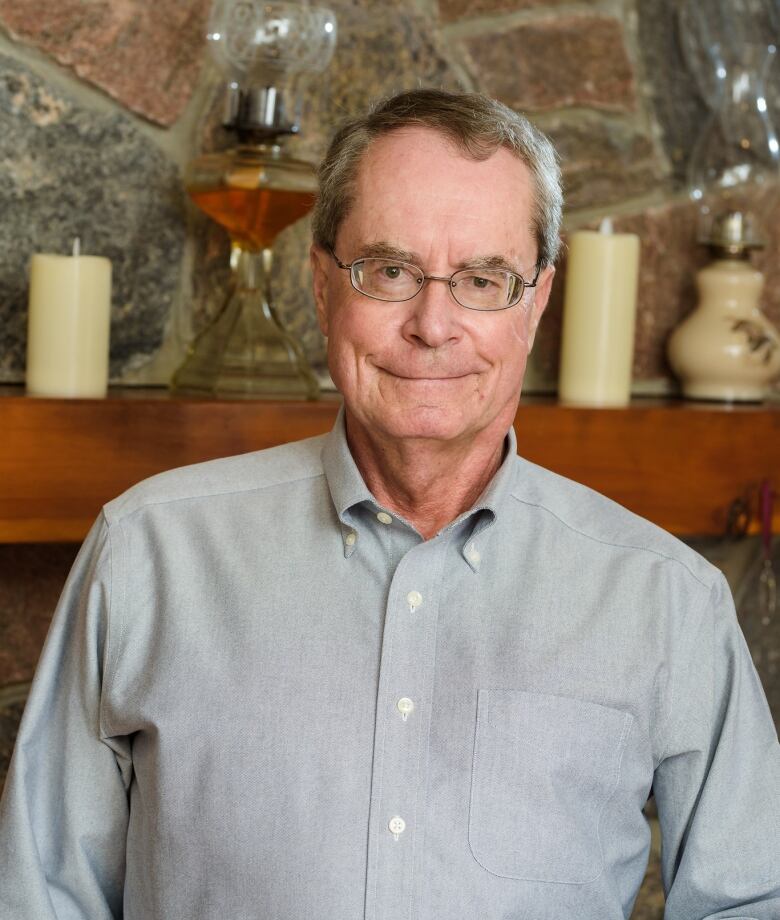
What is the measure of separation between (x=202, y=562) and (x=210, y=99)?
0.83 meters

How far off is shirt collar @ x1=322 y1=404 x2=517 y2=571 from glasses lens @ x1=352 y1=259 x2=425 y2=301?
0.50ft

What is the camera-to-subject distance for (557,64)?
201cm

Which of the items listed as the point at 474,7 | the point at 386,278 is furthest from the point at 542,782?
the point at 474,7

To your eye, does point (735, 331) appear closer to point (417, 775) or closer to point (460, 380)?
point (460, 380)

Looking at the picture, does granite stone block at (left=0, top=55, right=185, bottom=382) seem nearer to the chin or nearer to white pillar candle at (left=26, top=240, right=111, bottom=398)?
white pillar candle at (left=26, top=240, right=111, bottom=398)

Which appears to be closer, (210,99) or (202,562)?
(202,562)

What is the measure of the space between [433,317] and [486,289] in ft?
0.25

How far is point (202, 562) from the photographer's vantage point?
122cm

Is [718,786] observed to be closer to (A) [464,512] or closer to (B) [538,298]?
(A) [464,512]

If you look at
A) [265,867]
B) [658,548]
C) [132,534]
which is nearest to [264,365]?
[132,534]

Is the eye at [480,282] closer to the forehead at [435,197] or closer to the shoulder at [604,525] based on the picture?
the forehead at [435,197]

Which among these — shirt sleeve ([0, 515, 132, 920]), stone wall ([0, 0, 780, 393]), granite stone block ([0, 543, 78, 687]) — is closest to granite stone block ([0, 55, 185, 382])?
stone wall ([0, 0, 780, 393])

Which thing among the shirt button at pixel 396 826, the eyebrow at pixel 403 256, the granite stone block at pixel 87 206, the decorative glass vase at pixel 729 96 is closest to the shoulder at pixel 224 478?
the eyebrow at pixel 403 256

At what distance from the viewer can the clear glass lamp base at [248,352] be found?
1671 millimetres
